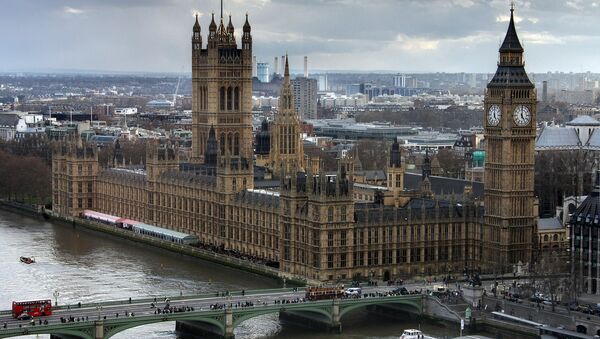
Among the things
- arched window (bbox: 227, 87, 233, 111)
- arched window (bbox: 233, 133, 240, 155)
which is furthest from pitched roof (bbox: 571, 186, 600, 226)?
arched window (bbox: 227, 87, 233, 111)

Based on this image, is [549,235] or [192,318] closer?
[192,318]

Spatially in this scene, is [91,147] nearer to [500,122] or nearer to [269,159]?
[269,159]

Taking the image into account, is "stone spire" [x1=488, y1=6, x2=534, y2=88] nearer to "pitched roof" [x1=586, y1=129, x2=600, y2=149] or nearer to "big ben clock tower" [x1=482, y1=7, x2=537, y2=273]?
"big ben clock tower" [x1=482, y1=7, x2=537, y2=273]

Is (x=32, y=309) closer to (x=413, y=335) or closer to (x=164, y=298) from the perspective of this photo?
(x=164, y=298)

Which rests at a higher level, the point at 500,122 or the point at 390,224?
the point at 500,122

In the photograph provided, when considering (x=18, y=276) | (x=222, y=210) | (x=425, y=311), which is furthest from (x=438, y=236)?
(x=18, y=276)

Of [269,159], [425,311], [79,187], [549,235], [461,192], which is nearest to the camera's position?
[425,311]
